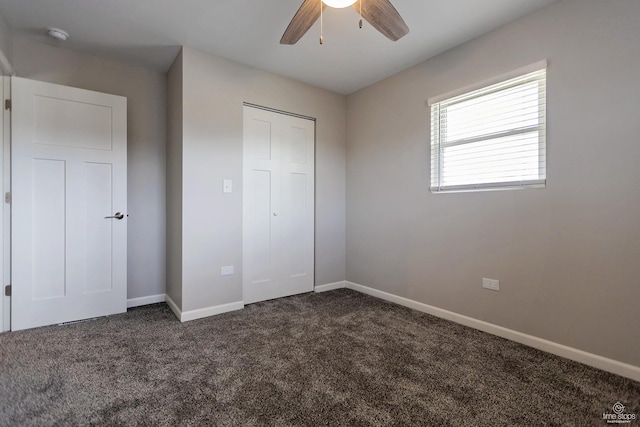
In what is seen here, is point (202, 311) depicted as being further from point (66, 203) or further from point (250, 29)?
point (250, 29)

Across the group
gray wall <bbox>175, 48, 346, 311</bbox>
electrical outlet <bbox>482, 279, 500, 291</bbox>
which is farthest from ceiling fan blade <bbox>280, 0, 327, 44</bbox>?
electrical outlet <bbox>482, 279, 500, 291</bbox>

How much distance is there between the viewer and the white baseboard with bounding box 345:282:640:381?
1.86 meters

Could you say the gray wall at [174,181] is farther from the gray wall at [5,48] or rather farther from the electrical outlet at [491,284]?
the electrical outlet at [491,284]

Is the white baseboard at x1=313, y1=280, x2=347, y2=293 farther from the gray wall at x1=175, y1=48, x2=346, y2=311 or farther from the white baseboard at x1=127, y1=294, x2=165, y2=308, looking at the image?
the white baseboard at x1=127, y1=294, x2=165, y2=308

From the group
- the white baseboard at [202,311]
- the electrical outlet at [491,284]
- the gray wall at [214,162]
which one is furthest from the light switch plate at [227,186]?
the electrical outlet at [491,284]

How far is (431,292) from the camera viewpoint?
295cm

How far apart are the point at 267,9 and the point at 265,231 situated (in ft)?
6.97

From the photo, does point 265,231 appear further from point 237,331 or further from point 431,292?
point 431,292


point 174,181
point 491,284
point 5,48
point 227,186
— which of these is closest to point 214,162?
point 227,186

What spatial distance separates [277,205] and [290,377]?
2.02 meters

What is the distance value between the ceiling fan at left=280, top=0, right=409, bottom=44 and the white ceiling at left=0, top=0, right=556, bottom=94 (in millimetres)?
428

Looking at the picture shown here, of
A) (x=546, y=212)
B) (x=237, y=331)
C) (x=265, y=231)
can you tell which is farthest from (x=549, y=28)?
(x=237, y=331)

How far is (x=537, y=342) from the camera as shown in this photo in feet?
7.25

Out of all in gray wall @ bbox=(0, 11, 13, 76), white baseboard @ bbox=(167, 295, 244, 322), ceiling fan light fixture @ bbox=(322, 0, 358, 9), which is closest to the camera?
ceiling fan light fixture @ bbox=(322, 0, 358, 9)
